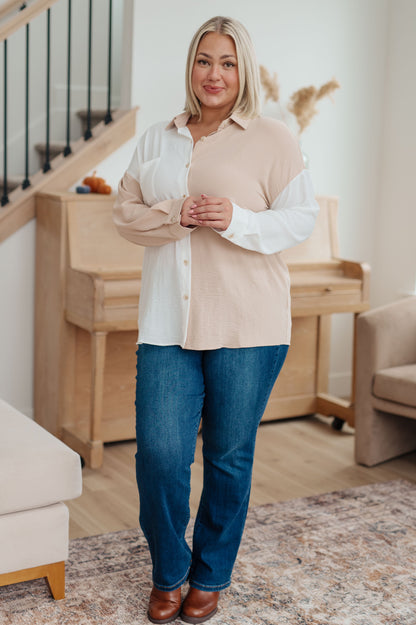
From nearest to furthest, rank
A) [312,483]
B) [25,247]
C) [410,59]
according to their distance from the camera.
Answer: [312,483] < [25,247] < [410,59]

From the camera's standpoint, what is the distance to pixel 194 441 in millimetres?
1937

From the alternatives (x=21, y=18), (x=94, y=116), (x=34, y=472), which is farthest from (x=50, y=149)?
(x=34, y=472)

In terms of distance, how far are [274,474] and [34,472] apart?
4.59ft

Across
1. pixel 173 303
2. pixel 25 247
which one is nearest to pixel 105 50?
pixel 25 247

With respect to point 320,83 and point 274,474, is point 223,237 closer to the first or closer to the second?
point 274,474

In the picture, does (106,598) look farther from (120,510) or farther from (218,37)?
(218,37)

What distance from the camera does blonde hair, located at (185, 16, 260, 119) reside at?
184 cm

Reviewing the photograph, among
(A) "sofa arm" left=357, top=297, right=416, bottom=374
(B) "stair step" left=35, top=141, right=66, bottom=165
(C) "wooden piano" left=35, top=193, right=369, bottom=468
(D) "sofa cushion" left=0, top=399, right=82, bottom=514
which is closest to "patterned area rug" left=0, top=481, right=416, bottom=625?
(D) "sofa cushion" left=0, top=399, right=82, bottom=514

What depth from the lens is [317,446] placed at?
360 centimetres

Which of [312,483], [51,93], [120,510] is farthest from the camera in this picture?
[51,93]

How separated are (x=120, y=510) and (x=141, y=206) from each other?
1300 millimetres

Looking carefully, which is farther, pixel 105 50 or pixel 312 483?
pixel 105 50

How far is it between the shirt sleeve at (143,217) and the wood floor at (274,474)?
3.78 ft

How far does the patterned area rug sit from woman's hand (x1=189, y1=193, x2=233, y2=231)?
1047 mm
